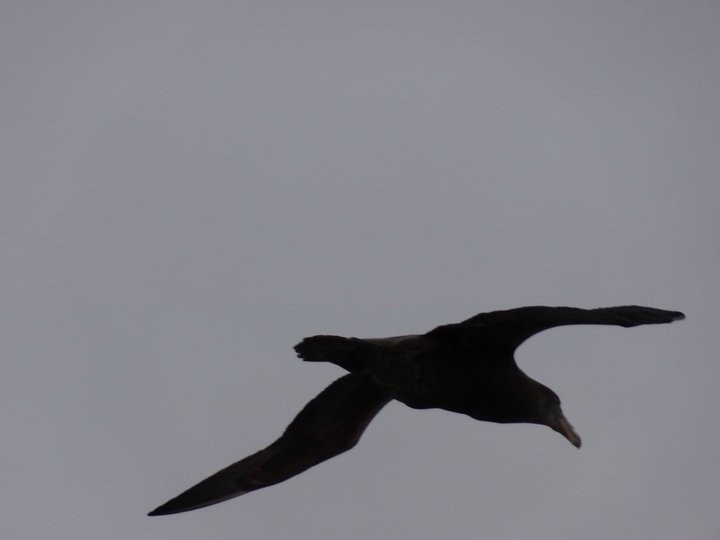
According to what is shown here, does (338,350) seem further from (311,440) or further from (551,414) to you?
(551,414)

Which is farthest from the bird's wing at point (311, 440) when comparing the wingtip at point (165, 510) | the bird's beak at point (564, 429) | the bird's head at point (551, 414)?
the bird's beak at point (564, 429)

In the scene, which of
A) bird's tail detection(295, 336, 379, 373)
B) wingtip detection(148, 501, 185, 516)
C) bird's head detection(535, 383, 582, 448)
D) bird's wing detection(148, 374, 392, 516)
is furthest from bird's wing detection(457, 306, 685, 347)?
wingtip detection(148, 501, 185, 516)

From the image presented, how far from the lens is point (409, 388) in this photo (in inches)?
372

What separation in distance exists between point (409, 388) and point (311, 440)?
1126 millimetres

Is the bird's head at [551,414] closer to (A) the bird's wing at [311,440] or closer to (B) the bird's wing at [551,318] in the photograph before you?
(B) the bird's wing at [551,318]

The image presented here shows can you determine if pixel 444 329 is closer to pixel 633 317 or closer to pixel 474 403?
pixel 474 403

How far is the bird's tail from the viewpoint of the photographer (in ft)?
30.4

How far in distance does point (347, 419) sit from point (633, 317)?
9.54ft

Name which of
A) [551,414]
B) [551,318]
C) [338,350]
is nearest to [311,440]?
[338,350]

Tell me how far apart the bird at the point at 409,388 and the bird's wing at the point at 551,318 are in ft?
0.05

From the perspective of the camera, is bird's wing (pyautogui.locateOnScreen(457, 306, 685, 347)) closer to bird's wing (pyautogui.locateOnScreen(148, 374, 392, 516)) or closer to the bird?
the bird

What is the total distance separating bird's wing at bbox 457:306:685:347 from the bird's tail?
0.86 metres

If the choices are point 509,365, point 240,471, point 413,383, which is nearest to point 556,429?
point 509,365

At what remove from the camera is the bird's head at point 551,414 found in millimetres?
9578
